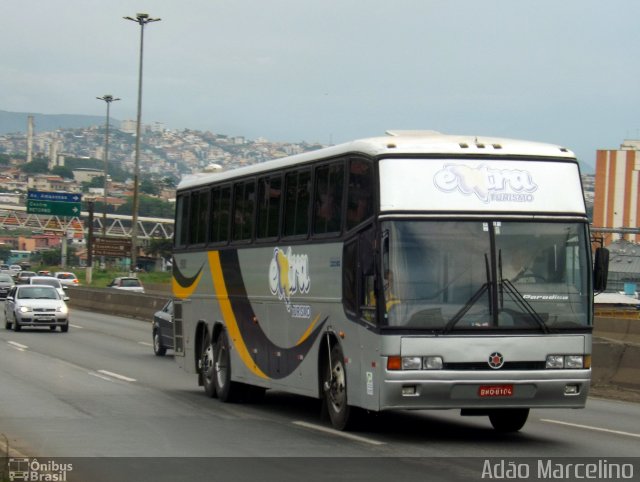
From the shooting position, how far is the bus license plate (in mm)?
13094

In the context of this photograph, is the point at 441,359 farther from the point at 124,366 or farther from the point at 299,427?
the point at 124,366

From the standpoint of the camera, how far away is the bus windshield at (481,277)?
43.1 feet

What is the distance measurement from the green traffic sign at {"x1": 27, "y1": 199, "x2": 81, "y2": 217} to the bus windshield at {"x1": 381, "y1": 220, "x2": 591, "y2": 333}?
286 ft

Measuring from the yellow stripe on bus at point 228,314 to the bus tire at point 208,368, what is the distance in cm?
88

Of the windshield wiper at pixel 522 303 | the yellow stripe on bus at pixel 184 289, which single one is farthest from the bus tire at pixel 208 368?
the windshield wiper at pixel 522 303

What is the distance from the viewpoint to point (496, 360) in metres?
13.1

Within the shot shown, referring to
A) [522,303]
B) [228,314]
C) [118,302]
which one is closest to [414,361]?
[522,303]

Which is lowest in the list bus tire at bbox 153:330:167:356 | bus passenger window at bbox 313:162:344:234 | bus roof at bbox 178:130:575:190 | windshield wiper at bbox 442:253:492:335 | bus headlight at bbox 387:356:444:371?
bus tire at bbox 153:330:167:356

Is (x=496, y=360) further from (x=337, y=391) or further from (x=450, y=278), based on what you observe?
(x=337, y=391)

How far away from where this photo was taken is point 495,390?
13.1m

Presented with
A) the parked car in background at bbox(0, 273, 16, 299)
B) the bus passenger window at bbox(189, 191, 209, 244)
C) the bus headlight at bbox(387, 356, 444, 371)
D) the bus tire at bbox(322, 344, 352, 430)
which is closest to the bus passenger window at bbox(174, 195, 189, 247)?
the bus passenger window at bbox(189, 191, 209, 244)

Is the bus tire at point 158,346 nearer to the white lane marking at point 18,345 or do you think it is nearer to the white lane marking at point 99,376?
the white lane marking at point 18,345

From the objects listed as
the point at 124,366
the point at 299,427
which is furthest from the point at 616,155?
the point at 299,427

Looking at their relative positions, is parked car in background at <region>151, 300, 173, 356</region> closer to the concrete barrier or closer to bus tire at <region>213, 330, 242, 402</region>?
bus tire at <region>213, 330, 242, 402</region>
